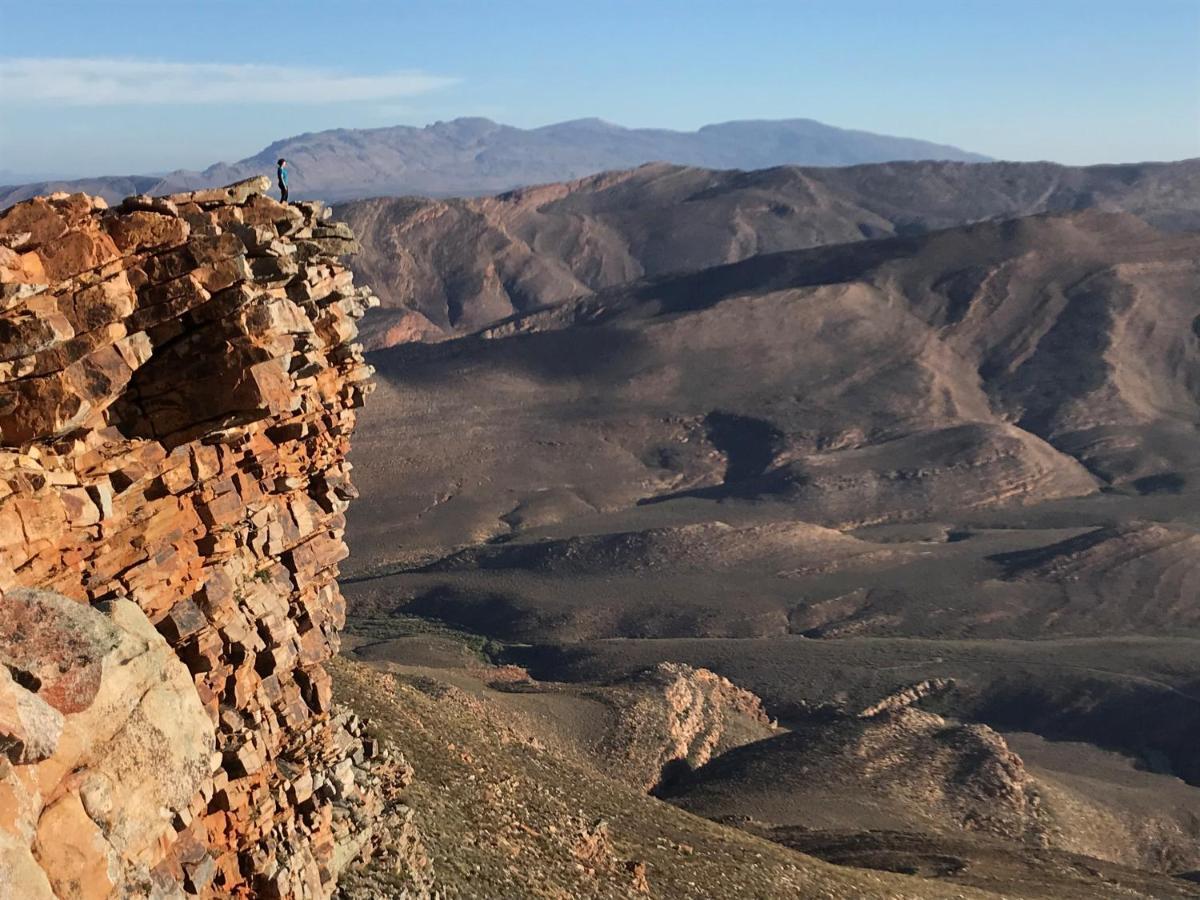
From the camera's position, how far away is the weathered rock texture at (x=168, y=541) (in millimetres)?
9977

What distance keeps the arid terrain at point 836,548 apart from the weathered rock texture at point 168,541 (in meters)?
6.81

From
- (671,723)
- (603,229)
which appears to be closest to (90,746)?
(671,723)

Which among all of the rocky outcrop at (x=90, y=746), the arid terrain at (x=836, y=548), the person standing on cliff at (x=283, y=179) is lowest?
the arid terrain at (x=836, y=548)

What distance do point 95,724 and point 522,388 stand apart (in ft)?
308

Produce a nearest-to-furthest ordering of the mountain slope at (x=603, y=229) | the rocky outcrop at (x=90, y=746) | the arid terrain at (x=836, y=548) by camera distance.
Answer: the rocky outcrop at (x=90, y=746) < the arid terrain at (x=836, y=548) < the mountain slope at (x=603, y=229)

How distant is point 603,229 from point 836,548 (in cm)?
11828

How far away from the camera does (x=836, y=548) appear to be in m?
72.3

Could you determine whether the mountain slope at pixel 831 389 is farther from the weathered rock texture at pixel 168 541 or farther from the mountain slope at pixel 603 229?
the weathered rock texture at pixel 168 541

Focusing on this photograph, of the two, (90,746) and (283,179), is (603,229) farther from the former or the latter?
(90,746)

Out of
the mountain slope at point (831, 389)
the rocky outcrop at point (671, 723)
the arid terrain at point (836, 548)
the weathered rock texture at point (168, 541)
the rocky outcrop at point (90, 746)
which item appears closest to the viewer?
the rocky outcrop at point (90, 746)

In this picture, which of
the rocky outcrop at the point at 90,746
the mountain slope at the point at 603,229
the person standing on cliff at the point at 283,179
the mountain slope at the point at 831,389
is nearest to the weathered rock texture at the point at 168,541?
the rocky outcrop at the point at 90,746

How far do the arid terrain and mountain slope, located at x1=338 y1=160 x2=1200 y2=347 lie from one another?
5.29 meters

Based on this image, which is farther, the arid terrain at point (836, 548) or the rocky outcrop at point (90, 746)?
the arid terrain at point (836, 548)

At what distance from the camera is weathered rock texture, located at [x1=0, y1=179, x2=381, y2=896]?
998 cm
